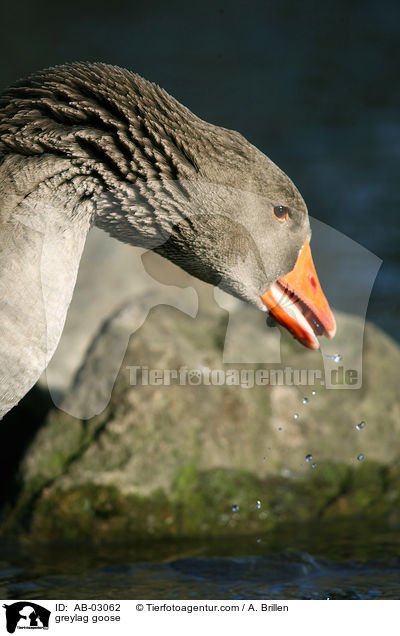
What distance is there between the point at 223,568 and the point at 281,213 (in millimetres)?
2607

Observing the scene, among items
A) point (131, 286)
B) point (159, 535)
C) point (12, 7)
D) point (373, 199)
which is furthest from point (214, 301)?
point (12, 7)

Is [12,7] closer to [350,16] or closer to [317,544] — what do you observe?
[350,16]

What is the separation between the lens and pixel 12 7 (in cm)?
1564

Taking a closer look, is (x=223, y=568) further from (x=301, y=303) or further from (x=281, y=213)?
(x=281, y=213)

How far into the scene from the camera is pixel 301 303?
4.22m

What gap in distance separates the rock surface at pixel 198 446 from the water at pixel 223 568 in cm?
23

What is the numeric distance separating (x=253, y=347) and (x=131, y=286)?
1.38 meters

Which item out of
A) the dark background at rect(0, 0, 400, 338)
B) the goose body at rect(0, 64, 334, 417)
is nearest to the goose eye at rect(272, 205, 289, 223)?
the goose body at rect(0, 64, 334, 417)

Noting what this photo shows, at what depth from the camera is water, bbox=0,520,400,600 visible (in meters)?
4.72
